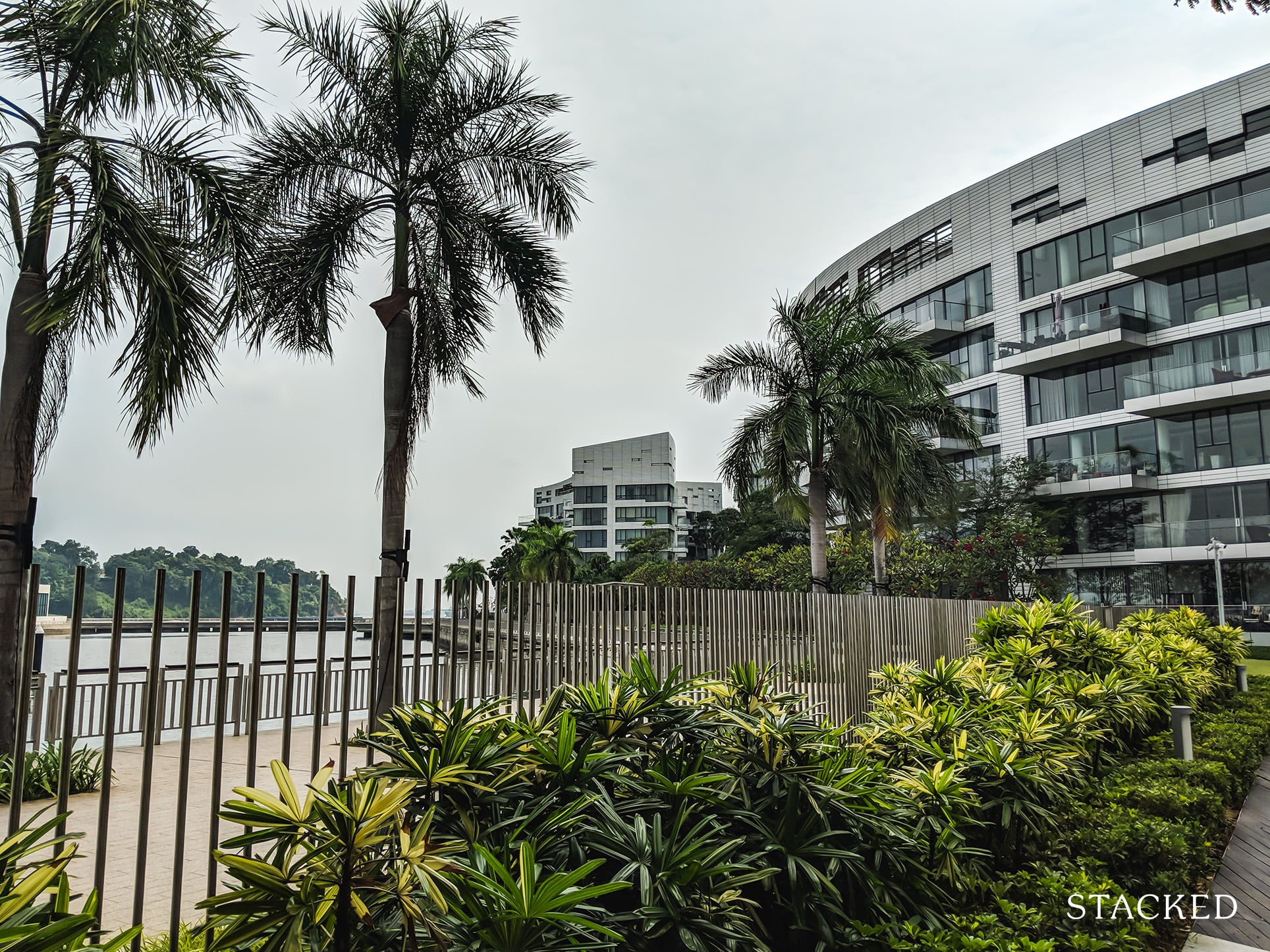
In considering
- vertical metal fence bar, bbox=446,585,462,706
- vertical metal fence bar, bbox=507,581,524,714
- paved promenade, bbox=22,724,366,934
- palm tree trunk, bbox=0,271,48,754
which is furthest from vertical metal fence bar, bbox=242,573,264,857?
palm tree trunk, bbox=0,271,48,754

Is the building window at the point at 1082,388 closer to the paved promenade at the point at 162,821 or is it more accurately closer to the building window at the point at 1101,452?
the building window at the point at 1101,452

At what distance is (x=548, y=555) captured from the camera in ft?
161

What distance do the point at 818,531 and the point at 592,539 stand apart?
6604 cm

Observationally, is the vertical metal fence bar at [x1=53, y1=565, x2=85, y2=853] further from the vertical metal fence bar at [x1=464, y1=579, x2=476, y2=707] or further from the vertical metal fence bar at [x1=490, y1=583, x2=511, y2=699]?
the vertical metal fence bar at [x1=490, y1=583, x2=511, y2=699]

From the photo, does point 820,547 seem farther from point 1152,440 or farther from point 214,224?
point 1152,440

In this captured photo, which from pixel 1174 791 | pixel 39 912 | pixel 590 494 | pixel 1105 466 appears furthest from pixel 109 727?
pixel 590 494

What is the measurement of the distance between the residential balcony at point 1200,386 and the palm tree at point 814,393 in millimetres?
18218

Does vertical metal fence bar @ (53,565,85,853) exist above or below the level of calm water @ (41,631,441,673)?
above

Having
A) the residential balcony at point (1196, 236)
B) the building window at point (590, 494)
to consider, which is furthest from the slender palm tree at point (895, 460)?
the building window at point (590, 494)

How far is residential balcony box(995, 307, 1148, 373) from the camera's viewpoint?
1235 inches

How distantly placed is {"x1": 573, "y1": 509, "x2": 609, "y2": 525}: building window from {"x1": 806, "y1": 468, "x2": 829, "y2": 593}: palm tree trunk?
6487cm

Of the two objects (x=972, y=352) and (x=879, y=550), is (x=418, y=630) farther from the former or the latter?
(x=972, y=352)

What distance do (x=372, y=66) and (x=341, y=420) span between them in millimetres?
6187

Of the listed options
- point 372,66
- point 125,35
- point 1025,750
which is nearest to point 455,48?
point 372,66
